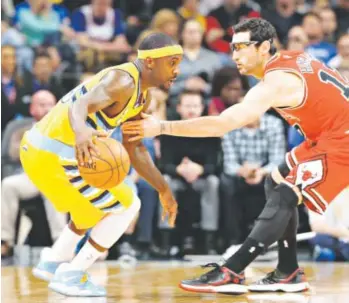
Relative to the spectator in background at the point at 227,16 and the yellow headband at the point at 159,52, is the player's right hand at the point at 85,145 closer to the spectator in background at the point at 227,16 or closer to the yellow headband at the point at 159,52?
the yellow headband at the point at 159,52

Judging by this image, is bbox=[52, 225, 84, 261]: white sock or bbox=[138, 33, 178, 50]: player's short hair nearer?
bbox=[138, 33, 178, 50]: player's short hair

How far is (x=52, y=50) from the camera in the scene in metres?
Result: 11.6

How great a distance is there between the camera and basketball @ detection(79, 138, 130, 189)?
5941 mm

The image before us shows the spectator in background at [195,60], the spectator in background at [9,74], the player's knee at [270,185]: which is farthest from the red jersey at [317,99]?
the spectator in background at [9,74]

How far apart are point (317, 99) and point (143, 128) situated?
3.93 feet

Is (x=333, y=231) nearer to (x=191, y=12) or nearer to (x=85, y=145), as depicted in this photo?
(x=85, y=145)

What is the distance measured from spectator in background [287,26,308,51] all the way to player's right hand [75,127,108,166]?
5716 mm

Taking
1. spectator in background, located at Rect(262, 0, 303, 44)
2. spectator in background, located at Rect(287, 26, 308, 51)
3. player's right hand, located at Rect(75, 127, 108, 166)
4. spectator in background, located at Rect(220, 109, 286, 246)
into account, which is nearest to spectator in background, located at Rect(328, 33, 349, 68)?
spectator in background, located at Rect(287, 26, 308, 51)

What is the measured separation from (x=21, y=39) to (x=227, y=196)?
13.0 ft

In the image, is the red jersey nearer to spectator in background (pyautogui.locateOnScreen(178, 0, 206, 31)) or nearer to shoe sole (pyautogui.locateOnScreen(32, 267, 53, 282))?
shoe sole (pyautogui.locateOnScreen(32, 267, 53, 282))

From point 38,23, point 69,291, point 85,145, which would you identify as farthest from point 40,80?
point 85,145

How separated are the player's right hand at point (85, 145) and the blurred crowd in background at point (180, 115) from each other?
11.7 ft

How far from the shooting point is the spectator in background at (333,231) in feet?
30.2

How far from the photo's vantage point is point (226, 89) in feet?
33.9
